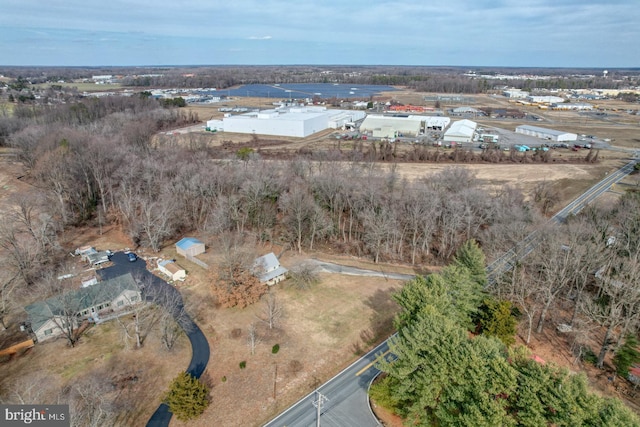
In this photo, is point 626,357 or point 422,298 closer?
point 626,357

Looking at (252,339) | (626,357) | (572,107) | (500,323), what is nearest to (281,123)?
(252,339)

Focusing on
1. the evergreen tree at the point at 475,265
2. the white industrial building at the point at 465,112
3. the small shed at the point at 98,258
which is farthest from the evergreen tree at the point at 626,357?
the white industrial building at the point at 465,112

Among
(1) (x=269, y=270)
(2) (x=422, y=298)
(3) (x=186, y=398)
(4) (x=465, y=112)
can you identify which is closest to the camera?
(3) (x=186, y=398)

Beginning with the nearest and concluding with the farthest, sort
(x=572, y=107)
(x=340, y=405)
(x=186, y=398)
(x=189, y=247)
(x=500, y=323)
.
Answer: (x=186, y=398)
(x=340, y=405)
(x=500, y=323)
(x=189, y=247)
(x=572, y=107)

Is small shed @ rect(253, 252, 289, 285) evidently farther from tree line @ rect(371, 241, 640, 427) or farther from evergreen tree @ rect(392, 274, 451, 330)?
tree line @ rect(371, 241, 640, 427)

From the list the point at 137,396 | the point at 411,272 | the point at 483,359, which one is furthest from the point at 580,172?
the point at 137,396

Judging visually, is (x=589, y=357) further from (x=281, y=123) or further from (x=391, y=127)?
(x=281, y=123)

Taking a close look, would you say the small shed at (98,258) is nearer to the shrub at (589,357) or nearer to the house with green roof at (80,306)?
the house with green roof at (80,306)
